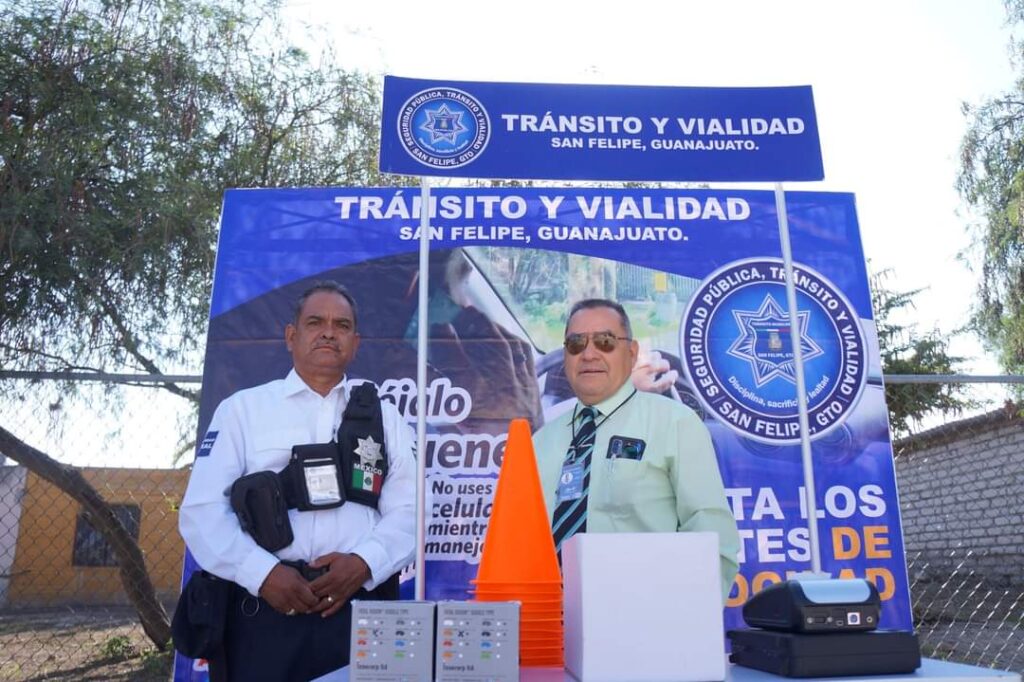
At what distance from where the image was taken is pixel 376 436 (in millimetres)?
3521

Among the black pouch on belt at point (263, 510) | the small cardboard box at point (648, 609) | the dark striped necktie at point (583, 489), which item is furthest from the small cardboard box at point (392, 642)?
the dark striped necktie at point (583, 489)

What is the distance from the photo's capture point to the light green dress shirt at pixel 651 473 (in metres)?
3.69

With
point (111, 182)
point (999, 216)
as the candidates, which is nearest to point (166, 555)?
point (111, 182)

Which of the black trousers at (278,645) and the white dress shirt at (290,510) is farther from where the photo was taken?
the white dress shirt at (290,510)

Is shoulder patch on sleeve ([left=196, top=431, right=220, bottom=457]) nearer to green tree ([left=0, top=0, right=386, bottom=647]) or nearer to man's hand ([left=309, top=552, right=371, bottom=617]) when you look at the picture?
man's hand ([left=309, top=552, right=371, bottom=617])

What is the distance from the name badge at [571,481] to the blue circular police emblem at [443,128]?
153 cm

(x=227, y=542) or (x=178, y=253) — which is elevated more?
(x=178, y=253)

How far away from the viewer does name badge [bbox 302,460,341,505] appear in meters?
3.24

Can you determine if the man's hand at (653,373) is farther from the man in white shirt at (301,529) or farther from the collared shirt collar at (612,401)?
the man in white shirt at (301,529)

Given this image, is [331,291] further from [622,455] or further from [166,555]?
[166,555]

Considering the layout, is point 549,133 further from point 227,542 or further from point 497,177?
point 227,542

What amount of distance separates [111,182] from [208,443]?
343 cm

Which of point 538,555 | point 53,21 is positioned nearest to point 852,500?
point 538,555

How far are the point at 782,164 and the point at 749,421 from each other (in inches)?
52.8
